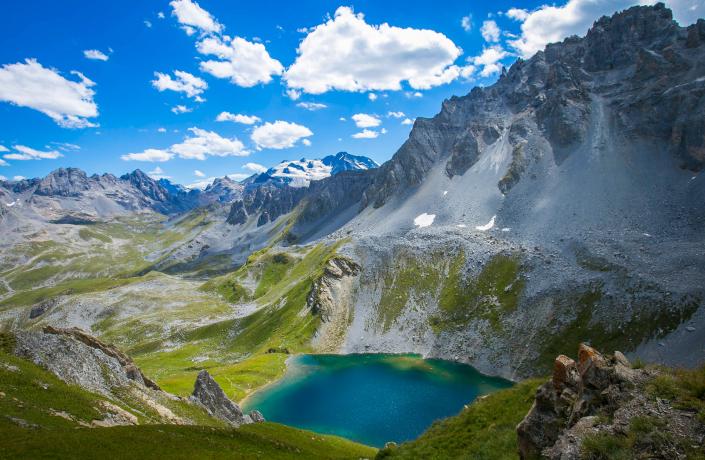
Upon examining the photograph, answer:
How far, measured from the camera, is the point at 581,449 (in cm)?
1639

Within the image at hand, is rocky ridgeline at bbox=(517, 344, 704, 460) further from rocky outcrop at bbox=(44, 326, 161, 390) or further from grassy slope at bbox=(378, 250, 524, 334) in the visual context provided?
grassy slope at bbox=(378, 250, 524, 334)

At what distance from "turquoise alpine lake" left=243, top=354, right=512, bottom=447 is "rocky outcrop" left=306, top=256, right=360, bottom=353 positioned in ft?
50.2

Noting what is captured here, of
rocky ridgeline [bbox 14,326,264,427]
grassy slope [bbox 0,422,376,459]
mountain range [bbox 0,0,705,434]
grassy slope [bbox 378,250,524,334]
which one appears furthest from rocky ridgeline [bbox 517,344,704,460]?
grassy slope [bbox 378,250,524,334]

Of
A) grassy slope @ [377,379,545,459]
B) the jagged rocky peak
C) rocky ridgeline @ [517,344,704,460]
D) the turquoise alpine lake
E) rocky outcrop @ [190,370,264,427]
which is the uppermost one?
the jagged rocky peak

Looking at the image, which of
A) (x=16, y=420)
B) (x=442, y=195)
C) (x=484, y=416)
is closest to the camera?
(x=16, y=420)

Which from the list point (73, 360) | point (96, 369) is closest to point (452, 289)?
point (96, 369)

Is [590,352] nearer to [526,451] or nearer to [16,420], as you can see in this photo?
[526,451]

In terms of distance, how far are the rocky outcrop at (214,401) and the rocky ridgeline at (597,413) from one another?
41747 mm

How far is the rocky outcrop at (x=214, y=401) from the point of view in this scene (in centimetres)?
5144

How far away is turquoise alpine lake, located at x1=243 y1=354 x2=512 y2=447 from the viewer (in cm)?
7288

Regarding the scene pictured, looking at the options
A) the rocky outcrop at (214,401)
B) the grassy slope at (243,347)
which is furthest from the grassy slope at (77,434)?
the grassy slope at (243,347)

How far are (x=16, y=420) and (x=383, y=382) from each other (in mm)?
78950

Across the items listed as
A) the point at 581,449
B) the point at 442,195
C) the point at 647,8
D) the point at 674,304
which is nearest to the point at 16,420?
the point at 581,449

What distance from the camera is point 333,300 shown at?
146 m
